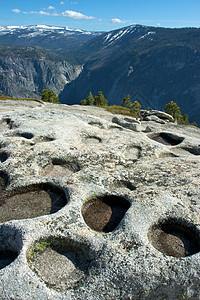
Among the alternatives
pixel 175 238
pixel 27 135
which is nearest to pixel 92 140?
pixel 27 135

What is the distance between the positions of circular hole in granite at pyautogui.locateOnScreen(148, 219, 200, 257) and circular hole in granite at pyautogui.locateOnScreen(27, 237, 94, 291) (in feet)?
12.1

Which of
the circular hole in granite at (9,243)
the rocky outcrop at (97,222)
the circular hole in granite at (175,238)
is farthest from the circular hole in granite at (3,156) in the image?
the circular hole in granite at (175,238)

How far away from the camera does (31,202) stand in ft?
47.0

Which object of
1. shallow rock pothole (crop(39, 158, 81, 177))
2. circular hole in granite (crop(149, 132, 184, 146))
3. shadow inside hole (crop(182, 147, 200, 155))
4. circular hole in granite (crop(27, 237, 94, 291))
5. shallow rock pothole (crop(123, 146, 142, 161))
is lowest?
circular hole in granite (crop(149, 132, 184, 146))

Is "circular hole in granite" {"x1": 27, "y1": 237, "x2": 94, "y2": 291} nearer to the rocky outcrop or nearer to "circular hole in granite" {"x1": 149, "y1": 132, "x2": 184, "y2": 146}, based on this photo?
the rocky outcrop

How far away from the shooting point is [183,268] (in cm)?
901

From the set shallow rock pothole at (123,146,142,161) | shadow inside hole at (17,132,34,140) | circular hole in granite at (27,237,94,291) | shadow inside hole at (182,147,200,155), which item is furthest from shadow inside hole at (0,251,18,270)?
shadow inside hole at (182,147,200,155)

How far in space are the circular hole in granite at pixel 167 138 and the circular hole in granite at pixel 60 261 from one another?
21124mm

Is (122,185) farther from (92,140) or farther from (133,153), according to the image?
(92,140)

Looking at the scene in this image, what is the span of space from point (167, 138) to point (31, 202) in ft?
72.6

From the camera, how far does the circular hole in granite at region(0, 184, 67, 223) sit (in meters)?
13.1

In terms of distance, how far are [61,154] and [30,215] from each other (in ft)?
24.5

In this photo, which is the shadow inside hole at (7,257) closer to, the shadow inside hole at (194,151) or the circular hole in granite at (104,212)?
the circular hole in granite at (104,212)

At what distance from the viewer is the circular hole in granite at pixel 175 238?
35.1 feet
